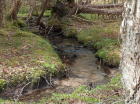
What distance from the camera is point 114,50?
19.4m

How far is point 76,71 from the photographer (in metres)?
17.0

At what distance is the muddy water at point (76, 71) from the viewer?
1373 centimetres

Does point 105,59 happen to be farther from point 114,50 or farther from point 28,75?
point 28,75

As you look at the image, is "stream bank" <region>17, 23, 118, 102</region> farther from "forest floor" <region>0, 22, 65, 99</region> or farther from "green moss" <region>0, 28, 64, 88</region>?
"green moss" <region>0, 28, 64, 88</region>

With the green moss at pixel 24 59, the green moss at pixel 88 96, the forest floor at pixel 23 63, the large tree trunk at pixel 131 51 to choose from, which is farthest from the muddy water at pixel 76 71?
the large tree trunk at pixel 131 51

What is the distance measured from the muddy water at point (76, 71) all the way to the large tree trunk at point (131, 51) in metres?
7.15

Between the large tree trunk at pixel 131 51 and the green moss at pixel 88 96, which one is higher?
the large tree trunk at pixel 131 51

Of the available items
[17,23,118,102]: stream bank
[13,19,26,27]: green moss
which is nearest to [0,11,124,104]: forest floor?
[17,23,118,102]: stream bank

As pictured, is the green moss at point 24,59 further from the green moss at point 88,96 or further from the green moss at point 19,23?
the green moss at point 19,23

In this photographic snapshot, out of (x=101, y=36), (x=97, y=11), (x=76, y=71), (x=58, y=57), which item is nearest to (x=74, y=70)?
(x=76, y=71)

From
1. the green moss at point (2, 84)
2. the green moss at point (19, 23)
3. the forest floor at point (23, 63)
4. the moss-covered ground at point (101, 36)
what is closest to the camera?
the green moss at point (2, 84)

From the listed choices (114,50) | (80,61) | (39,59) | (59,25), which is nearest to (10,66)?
(39,59)

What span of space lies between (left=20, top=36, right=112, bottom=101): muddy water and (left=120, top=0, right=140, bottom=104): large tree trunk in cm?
715

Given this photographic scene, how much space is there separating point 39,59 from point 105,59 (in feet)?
14.1
